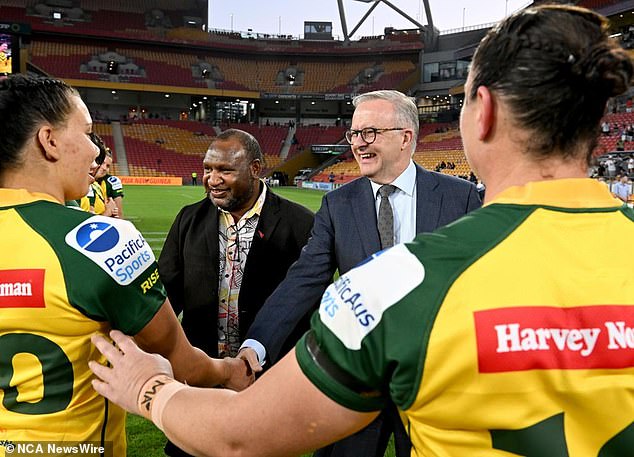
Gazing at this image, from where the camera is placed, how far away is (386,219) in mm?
2852

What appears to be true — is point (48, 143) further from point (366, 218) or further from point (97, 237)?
point (366, 218)

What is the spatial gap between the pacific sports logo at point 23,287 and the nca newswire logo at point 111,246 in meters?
0.14

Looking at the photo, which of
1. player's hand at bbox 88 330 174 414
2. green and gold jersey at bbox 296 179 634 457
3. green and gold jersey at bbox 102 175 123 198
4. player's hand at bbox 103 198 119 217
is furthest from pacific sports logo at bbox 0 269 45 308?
green and gold jersey at bbox 102 175 123 198

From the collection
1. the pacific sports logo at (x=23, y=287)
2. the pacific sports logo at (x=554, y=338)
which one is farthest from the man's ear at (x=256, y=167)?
the pacific sports logo at (x=554, y=338)

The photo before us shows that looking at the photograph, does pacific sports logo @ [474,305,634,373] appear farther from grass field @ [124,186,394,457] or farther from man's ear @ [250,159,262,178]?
grass field @ [124,186,394,457]

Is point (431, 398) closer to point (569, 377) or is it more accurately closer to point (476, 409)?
point (476, 409)

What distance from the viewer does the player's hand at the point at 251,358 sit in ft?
7.32

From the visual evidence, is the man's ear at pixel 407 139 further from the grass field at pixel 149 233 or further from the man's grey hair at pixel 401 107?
the grass field at pixel 149 233

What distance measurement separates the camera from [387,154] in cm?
304

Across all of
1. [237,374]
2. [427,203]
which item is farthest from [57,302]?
[427,203]

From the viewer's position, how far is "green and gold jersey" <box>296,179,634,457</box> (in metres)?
0.96

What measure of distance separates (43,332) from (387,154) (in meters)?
2.04

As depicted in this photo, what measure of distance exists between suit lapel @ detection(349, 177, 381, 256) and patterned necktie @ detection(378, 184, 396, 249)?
0.15 ft

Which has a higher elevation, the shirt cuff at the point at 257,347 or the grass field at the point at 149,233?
the shirt cuff at the point at 257,347
